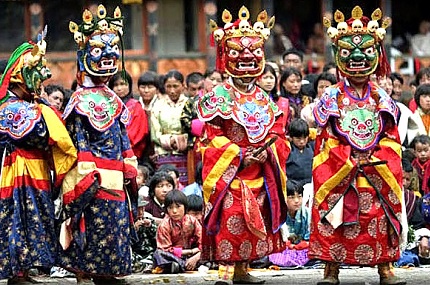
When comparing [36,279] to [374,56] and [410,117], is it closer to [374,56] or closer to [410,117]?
[374,56]

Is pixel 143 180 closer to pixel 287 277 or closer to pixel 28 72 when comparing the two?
pixel 287 277

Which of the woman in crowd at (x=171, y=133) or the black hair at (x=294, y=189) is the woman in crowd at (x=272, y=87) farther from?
the woman in crowd at (x=171, y=133)

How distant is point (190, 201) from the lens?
13.2m

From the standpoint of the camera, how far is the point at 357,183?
442 inches

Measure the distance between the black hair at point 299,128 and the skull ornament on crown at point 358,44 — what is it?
2367mm

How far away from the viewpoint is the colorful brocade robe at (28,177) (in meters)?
11.2

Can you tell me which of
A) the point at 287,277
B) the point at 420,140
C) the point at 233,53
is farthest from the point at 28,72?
the point at 420,140

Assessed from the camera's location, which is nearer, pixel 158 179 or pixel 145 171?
pixel 158 179

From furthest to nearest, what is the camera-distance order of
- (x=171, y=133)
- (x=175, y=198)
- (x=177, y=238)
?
(x=171, y=133) < (x=177, y=238) < (x=175, y=198)

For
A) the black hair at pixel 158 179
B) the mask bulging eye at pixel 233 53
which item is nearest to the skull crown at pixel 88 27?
the mask bulging eye at pixel 233 53

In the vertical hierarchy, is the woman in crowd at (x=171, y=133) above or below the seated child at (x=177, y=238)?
above

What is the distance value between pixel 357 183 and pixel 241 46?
4.85ft

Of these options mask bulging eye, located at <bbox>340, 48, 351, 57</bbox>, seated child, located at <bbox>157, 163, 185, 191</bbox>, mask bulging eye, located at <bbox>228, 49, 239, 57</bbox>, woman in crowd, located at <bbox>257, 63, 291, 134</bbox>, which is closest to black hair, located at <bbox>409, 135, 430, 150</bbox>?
woman in crowd, located at <bbox>257, 63, 291, 134</bbox>

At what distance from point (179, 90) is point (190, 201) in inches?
72.4
